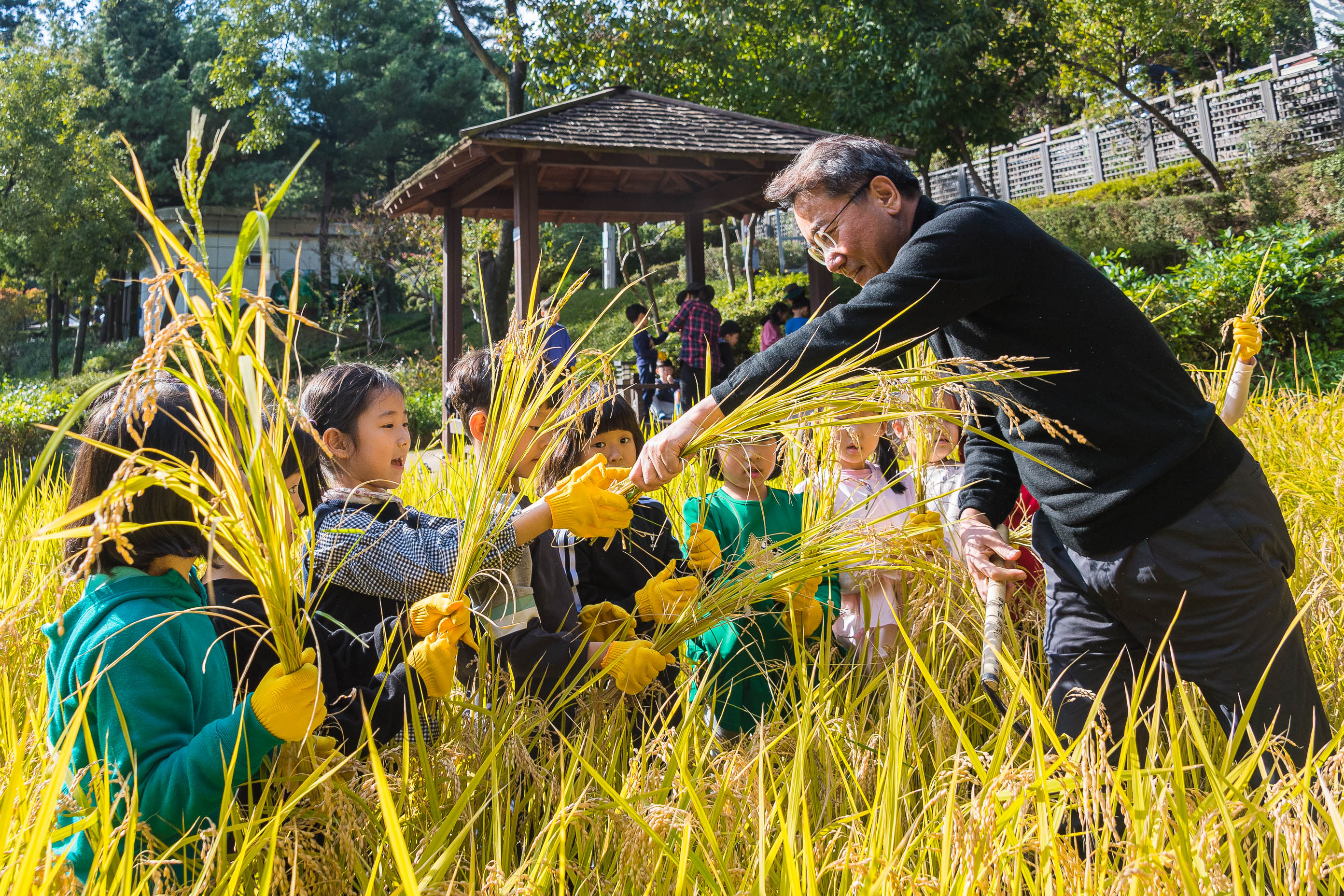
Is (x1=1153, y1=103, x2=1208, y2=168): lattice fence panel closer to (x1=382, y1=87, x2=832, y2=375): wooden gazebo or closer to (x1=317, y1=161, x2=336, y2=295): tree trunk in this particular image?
(x1=382, y1=87, x2=832, y2=375): wooden gazebo

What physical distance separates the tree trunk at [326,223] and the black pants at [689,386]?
1838 centimetres

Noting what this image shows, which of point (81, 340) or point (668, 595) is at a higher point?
point (81, 340)

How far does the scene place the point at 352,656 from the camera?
5.50 feet

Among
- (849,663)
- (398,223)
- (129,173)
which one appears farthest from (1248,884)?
(129,173)

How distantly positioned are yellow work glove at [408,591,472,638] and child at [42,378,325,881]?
0.21 meters

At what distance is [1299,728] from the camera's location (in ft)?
4.97

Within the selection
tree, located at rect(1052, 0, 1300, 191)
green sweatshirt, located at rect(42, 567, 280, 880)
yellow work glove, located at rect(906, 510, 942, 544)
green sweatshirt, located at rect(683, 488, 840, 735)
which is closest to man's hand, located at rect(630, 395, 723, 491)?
green sweatshirt, located at rect(683, 488, 840, 735)

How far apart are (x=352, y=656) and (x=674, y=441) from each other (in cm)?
75

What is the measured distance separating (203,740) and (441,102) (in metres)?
25.5

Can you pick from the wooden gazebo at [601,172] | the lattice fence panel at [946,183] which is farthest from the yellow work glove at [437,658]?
the lattice fence panel at [946,183]

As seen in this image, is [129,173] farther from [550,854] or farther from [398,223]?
[550,854]

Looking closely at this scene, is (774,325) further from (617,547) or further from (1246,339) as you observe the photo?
(617,547)

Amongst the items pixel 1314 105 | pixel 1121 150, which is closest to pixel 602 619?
pixel 1314 105

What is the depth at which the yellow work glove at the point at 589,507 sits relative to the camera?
1.59 metres
